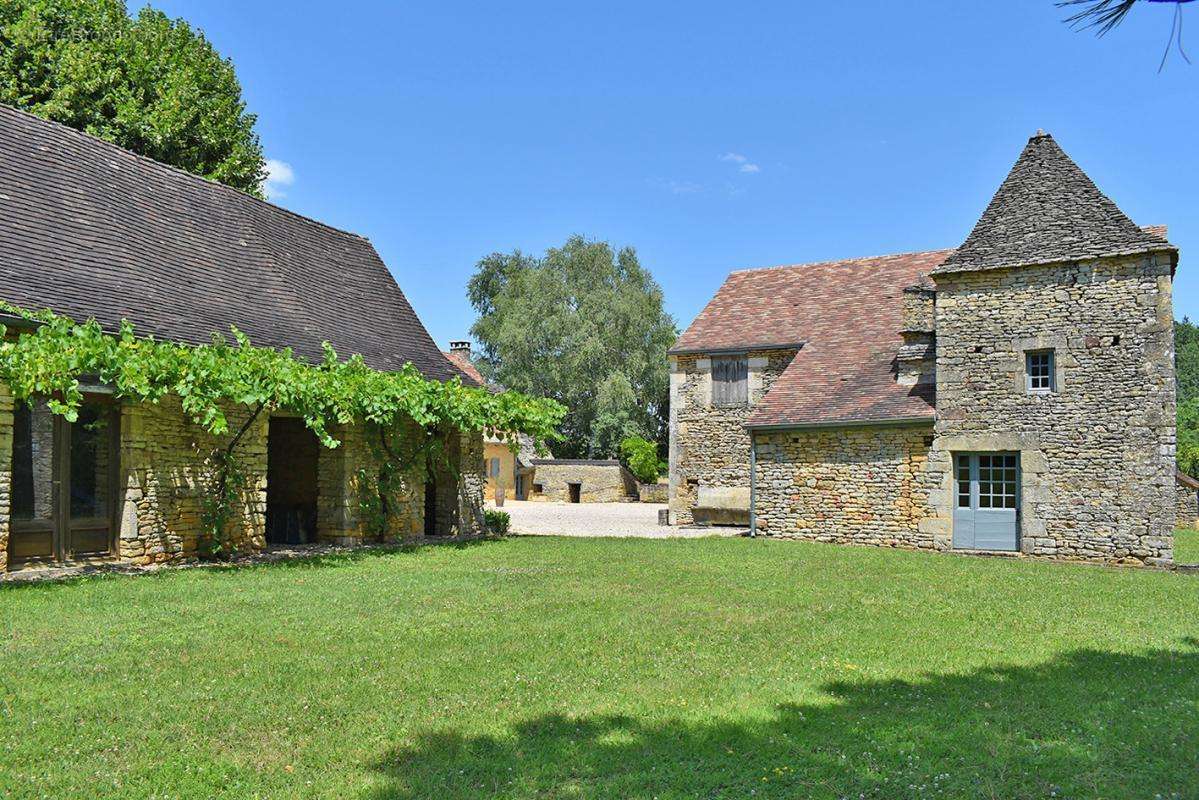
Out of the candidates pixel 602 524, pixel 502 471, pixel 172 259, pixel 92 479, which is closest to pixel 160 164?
pixel 172 259

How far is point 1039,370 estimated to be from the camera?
1475cm

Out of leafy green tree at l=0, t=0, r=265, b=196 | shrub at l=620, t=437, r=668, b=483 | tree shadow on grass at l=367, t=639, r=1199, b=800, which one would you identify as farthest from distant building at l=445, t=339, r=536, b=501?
tree shadow on grass at l=367, t=639, r=1199, b=800

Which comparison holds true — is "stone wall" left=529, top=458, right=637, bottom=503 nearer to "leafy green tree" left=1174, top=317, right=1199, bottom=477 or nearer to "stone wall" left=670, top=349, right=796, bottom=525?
"stone wall" left=670, top=349, right=796, bottom=525

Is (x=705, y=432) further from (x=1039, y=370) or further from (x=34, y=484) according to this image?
(x=34, y=484)

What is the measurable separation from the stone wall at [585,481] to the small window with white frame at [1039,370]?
72.3 ft

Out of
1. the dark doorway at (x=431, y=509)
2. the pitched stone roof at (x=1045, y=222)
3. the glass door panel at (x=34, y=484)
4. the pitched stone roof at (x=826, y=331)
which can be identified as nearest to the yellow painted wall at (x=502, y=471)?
the pitched stone roof at (x=826, y=331)

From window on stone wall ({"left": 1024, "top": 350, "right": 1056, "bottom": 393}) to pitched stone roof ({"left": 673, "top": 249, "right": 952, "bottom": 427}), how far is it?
1.63 m

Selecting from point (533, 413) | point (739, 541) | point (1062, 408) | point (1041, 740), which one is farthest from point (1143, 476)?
point (1041, 740)

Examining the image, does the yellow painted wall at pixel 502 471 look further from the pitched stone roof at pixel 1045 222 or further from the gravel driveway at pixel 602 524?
the pitched stone roof at pixel 1045 222

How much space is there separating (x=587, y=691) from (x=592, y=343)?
32330mm

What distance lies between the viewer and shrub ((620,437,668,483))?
36.6m

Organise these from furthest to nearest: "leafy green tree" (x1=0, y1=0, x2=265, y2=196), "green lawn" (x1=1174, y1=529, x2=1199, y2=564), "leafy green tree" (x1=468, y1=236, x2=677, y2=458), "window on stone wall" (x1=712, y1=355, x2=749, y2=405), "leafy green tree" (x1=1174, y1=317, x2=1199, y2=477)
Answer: "leafy green tree" (x1=468, y1=236, x2=677, y2=458)
"leafy green tree" (x1=1174, y1=317, x2=1199, y2=477)
"window on stone wall" (x1=712, y1=355, x2=749, y2=405)
"leafy green tree" (x1=0, y1=0, x2=265, y2=196)
"green lawn" (x1=1174, y1=529, x2=1199, y2=564)

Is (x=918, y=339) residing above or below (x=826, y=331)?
below

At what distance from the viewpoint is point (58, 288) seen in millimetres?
10695
